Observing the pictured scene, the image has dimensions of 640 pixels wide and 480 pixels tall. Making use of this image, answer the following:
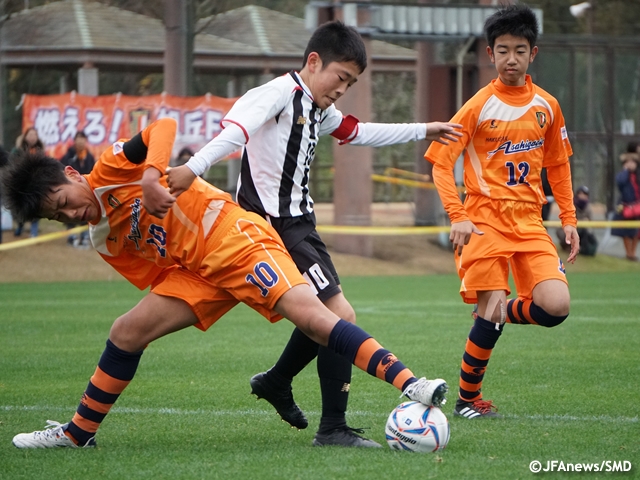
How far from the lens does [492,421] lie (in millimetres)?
5590

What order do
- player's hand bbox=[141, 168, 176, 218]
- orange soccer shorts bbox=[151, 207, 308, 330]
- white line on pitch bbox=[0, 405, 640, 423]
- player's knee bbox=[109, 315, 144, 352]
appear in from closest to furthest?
player's hand bbox=[141, 168, 176, 218] < orange soccer shorts bbox=[151, 207, 308, 330] < player's knee bbox=[109, 315, 144, 352] < white line on pitch bbox=[0, 405, 640, 423]

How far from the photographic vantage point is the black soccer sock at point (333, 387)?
498 centimetres

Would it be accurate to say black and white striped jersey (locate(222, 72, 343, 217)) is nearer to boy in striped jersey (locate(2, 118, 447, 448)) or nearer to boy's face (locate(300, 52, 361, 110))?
boy's face (locate(300, 52, 361, 110))

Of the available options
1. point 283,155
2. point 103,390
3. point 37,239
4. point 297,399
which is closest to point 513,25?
point 283,155

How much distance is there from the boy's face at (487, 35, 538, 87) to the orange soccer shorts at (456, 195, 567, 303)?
76 centimetres

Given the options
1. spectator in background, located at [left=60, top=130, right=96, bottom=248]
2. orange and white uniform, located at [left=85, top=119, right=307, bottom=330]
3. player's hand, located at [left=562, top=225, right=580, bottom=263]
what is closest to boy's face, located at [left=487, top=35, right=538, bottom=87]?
player's hand, located at [left=562, top=225, right=580, bottom=263]

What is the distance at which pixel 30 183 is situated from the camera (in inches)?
184

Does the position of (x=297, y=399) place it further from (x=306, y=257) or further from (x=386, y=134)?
(x=386, y=134)

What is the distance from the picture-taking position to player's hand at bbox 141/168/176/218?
14.4ft

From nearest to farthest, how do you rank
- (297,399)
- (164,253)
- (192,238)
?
A: (192,238)
(164,253)
(297,399)

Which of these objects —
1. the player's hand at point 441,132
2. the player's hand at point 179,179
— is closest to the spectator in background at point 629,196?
the player's hand at point 441,132

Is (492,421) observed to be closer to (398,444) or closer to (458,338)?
(398,444)

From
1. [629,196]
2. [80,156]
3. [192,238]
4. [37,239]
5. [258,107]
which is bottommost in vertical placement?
[629,196]

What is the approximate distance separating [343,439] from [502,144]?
213cm
